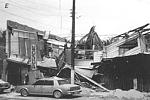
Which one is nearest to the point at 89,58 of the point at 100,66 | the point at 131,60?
→ the point at 100,66

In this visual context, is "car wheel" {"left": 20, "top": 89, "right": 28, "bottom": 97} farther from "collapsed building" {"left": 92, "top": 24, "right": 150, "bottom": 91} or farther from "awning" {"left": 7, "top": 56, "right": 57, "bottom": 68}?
"awning" {"left": 7, "top": 56, "right": 57, "bottom": 68}

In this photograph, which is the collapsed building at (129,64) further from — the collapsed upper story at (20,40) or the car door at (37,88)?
the collapsed upper story at (20,40)

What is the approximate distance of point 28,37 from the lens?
3491 cm

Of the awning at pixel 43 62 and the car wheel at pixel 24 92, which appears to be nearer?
the car wheel at pixel 24 92

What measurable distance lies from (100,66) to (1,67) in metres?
11.5

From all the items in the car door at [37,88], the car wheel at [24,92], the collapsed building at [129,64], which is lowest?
the car wheel at [24,92]

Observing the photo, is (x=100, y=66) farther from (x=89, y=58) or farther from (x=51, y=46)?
(x=51, y=46)

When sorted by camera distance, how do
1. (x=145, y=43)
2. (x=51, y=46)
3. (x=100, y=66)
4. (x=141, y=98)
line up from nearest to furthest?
1. (x=141, y=98)
2. (x=145, y=43)
3. (x=100, y=66)
4. (x=51, y=46)

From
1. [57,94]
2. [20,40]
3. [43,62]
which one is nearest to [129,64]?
[57,94]

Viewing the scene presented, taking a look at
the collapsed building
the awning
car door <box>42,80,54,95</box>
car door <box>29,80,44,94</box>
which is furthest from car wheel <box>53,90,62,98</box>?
→ the awning

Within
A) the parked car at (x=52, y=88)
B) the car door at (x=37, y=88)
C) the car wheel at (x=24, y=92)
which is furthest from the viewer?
the car wheel at (x=24, y=92)

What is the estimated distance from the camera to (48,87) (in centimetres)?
2161

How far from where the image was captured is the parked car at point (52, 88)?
20.8 metres

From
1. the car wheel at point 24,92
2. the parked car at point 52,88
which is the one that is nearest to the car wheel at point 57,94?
the parked car at point 52,88
